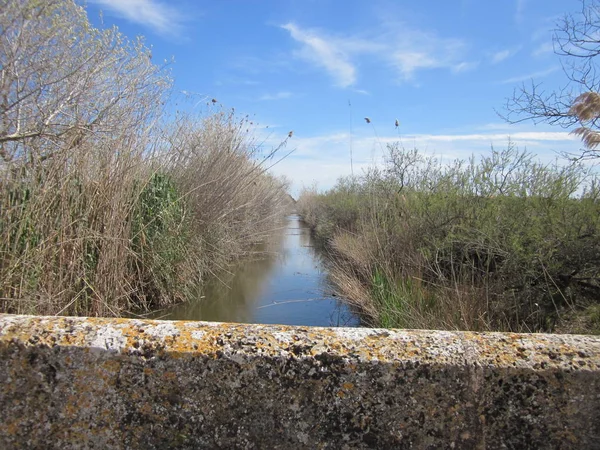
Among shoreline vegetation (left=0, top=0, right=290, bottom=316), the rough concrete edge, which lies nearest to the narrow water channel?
shoreline vegetation (left=0, top=0, right=290, bottom=316)

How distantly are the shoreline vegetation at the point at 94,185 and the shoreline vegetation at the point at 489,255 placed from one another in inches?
125

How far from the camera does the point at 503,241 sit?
16.2 feet

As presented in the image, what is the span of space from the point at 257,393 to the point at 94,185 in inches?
159

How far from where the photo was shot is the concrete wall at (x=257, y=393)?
120 cm

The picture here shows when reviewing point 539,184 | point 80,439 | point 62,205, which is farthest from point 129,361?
point 539,184

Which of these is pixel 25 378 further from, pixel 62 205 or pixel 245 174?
pixel 245 174

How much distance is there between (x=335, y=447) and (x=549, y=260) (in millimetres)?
4073

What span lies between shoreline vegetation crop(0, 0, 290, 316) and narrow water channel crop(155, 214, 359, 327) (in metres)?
0.46

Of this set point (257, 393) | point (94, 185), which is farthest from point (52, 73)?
point (257, 393)

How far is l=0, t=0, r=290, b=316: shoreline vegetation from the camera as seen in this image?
12.8ft

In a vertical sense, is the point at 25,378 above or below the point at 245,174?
below

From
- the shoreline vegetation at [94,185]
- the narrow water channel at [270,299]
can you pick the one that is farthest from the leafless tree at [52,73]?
the narrow water channel at [270,299]

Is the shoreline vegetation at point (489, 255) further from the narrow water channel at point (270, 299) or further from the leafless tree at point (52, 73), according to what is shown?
the leafless tree at point (52, 73)

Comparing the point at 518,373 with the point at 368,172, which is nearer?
the point at 518,373
